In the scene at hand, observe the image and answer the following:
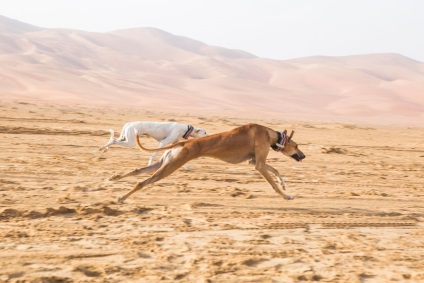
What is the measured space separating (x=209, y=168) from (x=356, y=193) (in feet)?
12.0

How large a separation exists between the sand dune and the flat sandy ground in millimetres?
36880

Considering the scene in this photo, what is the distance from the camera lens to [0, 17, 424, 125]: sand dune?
2329 inches

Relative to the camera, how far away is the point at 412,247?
646 centimetres

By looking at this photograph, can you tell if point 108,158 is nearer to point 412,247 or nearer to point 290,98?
point 412,247

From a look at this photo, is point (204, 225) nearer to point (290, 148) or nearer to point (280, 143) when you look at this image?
point (280, 143)

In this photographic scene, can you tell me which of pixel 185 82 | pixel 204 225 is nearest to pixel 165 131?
pixel 204 225

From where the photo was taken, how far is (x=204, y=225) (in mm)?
7020

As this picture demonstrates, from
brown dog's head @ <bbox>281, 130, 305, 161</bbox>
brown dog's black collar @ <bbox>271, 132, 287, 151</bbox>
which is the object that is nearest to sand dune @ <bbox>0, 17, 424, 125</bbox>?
brown dog's head @ <bbox>281, 130, 305, 161</bbox>

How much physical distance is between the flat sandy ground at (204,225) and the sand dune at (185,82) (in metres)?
36.9

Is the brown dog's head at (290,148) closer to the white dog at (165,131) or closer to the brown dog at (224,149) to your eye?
the brown dog at (224,149)

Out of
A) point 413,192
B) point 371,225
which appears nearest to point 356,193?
point 413,192

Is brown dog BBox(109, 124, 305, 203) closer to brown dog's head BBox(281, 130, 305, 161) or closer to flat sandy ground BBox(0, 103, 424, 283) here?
brown dog's head BBox(281, 130, 305, 161)

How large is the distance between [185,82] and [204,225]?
80983 millimetres

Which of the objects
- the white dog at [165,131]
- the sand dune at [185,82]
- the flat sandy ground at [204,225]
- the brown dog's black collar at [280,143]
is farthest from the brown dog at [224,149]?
the sand dune at [185,82]
